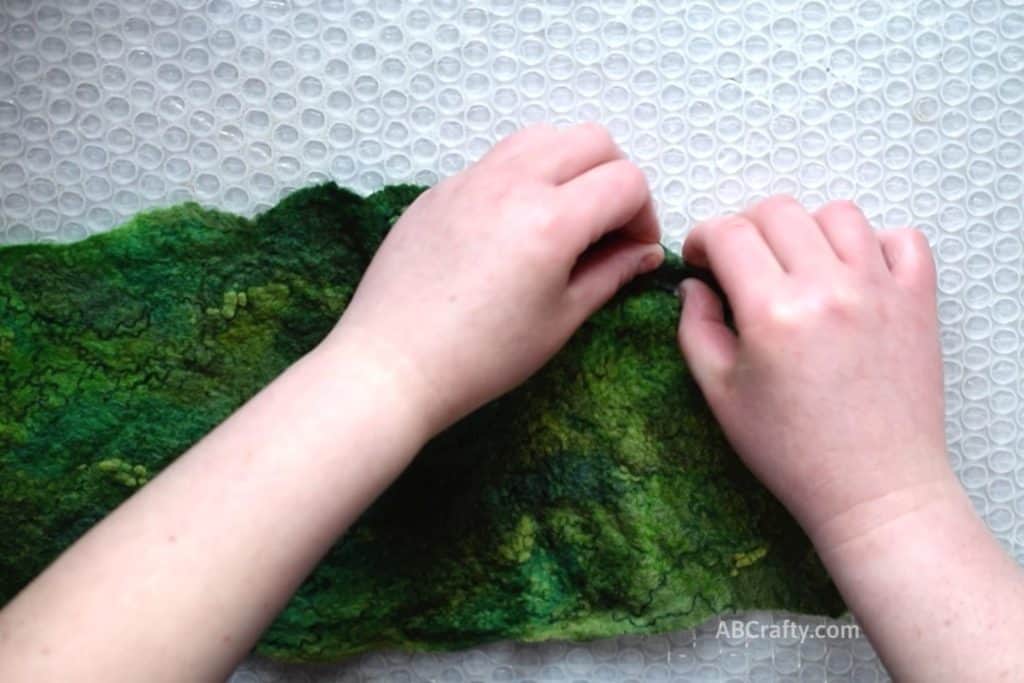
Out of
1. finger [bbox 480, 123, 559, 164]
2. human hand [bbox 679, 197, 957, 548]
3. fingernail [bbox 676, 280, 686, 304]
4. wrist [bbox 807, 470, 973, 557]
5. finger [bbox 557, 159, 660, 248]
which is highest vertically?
finger [bbox 480, 123, 559, 164]

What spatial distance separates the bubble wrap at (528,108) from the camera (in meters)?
0.60

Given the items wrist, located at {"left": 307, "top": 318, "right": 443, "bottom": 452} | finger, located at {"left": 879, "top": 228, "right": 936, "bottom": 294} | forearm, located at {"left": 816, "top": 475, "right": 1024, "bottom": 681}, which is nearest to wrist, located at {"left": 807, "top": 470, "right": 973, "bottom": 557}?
forearm, located at {"left": 816, "top": 475, "right": 1024, "bottom": 681}

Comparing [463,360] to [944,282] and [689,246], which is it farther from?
[944,282]

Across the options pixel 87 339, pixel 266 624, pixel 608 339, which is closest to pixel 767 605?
pixel 608 339

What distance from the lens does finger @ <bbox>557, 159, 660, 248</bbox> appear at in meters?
0.49

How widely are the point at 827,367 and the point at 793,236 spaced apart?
72 millimetres

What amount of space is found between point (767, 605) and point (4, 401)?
0.45m

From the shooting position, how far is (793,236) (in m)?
0.52

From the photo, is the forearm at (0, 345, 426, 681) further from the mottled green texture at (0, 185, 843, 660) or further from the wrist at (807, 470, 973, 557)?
the wrist at (807, 470, 973, 557)

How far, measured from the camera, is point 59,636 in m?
0.40

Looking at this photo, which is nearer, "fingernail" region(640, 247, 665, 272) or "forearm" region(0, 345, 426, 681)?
"forearm" region(0, 345, 426, 681)

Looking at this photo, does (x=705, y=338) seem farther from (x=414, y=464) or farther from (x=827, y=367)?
(x=414, y=464)

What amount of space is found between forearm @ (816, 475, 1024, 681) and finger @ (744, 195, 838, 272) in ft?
0.42

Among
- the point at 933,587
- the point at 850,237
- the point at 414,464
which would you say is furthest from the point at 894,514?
the point at 414,464
